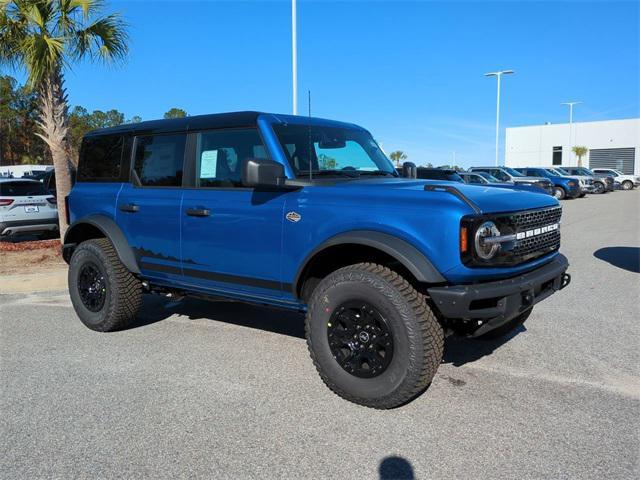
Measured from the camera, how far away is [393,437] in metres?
3.18

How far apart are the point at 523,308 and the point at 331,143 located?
7.00ft

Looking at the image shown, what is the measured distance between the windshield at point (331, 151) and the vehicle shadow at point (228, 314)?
64.4 inches

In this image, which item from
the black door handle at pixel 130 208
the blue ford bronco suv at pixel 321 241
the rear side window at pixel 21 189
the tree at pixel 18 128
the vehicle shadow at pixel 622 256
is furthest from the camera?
the tree at pixel 18 128

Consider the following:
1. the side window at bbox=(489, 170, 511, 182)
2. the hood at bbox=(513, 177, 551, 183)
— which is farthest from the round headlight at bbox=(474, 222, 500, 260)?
the side window at bbox=(489, 170, 511, 182)

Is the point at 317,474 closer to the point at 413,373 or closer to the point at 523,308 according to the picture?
the point at 413,373

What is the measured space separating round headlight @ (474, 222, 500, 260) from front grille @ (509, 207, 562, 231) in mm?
234

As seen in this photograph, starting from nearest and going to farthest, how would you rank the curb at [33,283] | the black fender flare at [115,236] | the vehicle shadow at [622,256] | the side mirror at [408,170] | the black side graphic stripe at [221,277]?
1. the black side graphic stripe at [221,277]
2. the black fender flare at [115,236]
3. the side mirror at [408,170]
4. the curb at [33,283]
5. the vehicle shadow at [622,256]

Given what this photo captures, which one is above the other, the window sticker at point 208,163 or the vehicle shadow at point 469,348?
the window sticker at point 208,163

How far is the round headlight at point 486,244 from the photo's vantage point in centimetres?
328

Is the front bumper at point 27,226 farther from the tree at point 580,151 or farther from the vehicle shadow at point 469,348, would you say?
the tree at point 580,151

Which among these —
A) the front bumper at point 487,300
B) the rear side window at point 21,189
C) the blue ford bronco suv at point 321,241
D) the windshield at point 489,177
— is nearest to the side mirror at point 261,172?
the blue ford bronco suv at point 321,241

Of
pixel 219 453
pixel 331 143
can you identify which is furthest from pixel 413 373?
pixel 331 143

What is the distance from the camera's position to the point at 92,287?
5.46 metres

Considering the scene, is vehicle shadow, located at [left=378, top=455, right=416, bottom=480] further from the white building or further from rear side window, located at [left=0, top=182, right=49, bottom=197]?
the white building
